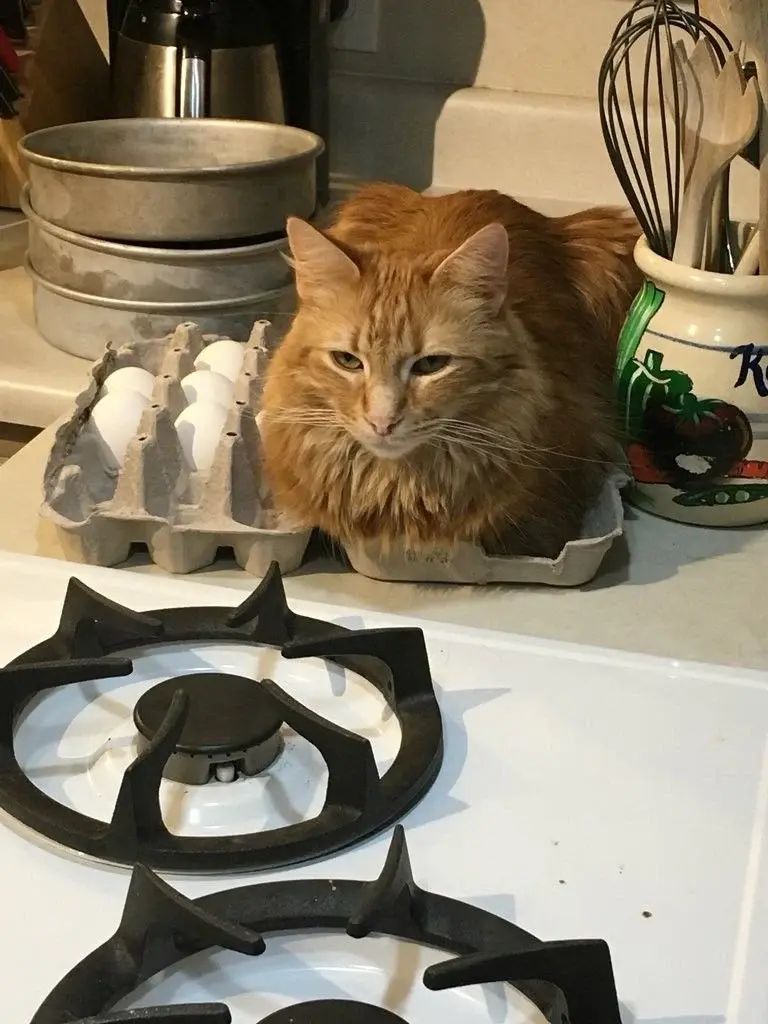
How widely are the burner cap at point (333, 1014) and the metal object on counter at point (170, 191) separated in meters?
0.82

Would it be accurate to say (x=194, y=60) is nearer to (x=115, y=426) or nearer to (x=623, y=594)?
(x=115, y=426)

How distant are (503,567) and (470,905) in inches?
17.3

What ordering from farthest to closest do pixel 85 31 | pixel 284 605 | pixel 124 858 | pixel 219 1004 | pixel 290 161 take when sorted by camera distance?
pixel 85 31
pixel 290 161
pixel 284 605
pixel 124 858
pixel 219 1004

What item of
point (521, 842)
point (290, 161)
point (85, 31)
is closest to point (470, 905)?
point (521, 842)

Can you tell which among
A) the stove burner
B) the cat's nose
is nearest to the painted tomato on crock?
the cat's nose

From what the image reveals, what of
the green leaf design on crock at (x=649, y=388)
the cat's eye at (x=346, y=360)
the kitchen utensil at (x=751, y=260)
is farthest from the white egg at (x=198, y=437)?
the kitchen utensil at (x=751, y=260)

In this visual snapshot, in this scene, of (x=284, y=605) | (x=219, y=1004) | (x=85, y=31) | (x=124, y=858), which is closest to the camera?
(x=219, y=1004)

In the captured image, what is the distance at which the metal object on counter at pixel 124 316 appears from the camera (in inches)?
46.4

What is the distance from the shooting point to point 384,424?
0.97 metres

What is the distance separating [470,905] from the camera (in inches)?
21.5

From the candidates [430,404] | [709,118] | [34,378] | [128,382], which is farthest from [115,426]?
[709,118]

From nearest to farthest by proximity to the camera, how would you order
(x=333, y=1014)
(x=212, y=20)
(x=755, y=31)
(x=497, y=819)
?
(x=333, y=1014)
(x=497, y=819)
(x=755, y=31)
(x=212, y=20)

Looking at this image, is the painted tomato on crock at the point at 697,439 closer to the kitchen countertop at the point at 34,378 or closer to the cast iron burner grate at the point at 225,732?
the cast iron burner grate at the point at 225,732

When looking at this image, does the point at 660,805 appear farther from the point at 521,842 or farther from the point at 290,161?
the point at 290,161
